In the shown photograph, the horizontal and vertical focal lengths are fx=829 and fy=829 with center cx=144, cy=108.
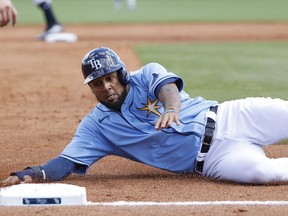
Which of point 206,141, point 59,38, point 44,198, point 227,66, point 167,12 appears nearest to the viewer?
point 44,198

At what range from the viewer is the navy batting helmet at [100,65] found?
529cm

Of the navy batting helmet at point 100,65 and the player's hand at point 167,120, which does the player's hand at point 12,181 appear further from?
the player's hand at point 167,120

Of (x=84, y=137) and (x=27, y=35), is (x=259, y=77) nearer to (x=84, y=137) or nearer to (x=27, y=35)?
(x=84, y=137)

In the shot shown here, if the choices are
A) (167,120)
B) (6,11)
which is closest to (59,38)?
(167,120)

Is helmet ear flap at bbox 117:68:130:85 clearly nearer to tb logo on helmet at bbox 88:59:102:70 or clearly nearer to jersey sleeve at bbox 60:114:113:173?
tb logo on helmet at bbox 88:59:102:70

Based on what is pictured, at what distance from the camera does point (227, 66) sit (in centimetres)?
1256

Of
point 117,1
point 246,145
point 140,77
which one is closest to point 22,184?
point 140,77

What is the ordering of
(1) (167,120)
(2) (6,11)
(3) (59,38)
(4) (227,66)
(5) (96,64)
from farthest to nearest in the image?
(3) (59,38)
(4) (227,66)
(5) (96,64)
(1) (167,120)
(2) (6,11)

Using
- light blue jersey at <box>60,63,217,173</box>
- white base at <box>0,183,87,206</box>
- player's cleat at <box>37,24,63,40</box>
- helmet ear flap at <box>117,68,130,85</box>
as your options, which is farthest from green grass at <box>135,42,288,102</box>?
white base at <box>0,183,87,206</box>

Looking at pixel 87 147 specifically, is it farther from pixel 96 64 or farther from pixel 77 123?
pixel 77 123

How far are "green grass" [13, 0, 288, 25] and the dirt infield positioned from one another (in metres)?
3.11

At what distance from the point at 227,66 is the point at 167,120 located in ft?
25.5

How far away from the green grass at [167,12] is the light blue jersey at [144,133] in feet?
53.5

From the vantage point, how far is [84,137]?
18.2 ft
